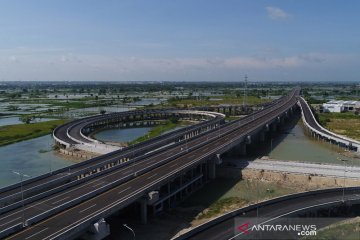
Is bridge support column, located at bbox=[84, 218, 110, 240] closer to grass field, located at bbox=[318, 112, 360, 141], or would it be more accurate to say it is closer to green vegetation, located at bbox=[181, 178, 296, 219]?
green vegetation, located at bbox=[181, 178, 296, 219]

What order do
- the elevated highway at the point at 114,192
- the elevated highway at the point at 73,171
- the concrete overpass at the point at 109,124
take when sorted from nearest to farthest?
the elevated highway at the point at 114,192 → the elevated highway at the point at 73,171 → the concrete overpass at the point at 109,124

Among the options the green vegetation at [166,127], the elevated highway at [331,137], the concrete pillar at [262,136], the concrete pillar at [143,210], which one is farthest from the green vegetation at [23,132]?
the elevated highway at [331,137]

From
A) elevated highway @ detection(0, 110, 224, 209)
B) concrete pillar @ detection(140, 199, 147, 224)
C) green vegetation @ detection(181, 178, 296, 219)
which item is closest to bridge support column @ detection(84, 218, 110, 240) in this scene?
concrete pillar @ detection(140, 199, 147, 224)

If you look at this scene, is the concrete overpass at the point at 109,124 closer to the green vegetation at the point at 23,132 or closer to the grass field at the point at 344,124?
the green vegetation at the point at 23,132

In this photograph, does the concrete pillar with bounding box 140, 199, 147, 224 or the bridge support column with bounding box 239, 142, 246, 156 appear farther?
the bridge support column with bounding box 239, 142, 246, 156

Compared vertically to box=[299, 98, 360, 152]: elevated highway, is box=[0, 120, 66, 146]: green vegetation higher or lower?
lower

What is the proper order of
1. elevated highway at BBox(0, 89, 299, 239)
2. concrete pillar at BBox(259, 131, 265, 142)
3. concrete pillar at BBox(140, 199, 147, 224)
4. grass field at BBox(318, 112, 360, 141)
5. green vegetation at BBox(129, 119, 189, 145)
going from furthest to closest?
green vegetation at BBox(129, 119, 189, 145), grass field at BBox(318, 112, 360, 141), concrete pillar at BBox(259, 131, 265, 142), concrete pillar at BBox(140, 199, 147, 224), elevated highway at BBox(0, 89, 299, 239)
